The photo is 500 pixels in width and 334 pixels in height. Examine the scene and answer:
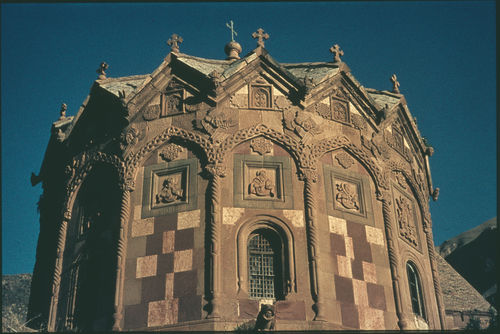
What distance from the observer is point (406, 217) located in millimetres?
30062

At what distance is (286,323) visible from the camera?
A: 2452 cm

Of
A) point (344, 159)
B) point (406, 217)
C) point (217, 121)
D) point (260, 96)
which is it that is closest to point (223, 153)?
point (217, 121)

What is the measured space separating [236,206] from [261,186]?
3.86 feet

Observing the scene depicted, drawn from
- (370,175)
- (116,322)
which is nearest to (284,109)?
(370,175)

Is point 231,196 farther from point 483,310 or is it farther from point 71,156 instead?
point 483,310

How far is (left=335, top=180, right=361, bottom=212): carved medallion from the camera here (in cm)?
2788

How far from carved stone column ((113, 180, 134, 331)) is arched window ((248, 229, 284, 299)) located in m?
4.08

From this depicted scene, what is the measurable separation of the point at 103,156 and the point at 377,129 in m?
10.1

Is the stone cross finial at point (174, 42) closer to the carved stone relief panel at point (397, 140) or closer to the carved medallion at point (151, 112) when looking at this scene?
the carved medallion at point (151, 112)

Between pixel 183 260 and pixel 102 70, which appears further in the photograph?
pixel 102 70

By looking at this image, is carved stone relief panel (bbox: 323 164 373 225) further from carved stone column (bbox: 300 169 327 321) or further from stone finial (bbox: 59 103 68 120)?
stone finial (bbox: 59 103 68 120)

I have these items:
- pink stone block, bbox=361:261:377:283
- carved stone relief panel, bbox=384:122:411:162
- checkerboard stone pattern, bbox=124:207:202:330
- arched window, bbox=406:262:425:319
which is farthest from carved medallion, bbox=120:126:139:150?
arched window, bbox=406:262:425:319

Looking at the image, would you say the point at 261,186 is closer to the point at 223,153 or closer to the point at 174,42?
the point at 223,153

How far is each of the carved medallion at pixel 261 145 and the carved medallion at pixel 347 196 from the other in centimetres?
264
